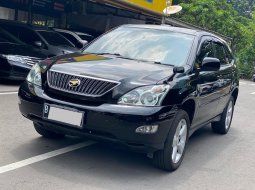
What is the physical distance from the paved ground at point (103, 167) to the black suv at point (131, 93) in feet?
0.86

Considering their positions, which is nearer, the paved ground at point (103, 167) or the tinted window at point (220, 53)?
the paved ground at point (103, 167)

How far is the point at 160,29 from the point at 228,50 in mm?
2039

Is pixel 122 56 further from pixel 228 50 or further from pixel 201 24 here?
pixel 201 24

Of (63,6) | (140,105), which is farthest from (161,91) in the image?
(63,6)

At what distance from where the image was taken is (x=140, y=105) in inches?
174

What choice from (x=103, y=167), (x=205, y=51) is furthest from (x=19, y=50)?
(x=103, y=167)

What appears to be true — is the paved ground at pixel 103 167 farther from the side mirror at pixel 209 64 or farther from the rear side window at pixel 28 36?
the rear side window at pixel 28 36

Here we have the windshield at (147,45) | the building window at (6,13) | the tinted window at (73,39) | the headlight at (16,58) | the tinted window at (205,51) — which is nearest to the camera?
the windshield at (147,45)

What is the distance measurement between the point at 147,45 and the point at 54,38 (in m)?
6.98

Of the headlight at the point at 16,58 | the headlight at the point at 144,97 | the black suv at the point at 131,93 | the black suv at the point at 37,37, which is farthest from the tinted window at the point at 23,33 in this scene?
the headlight at the point at 144,97

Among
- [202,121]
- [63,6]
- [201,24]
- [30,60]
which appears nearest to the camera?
[202,121]

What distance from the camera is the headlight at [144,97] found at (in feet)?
14.5

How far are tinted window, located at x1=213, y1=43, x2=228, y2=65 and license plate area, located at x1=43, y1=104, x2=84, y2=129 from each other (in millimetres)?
3037

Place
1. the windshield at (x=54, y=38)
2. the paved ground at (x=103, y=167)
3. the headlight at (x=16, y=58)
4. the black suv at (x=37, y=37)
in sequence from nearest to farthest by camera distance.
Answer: the paved ground at (x=103, y=167) < the headlight at (x=16, y=58) < the black suv at (x=37, y=37) < the windshield at (x=54, y=38)
